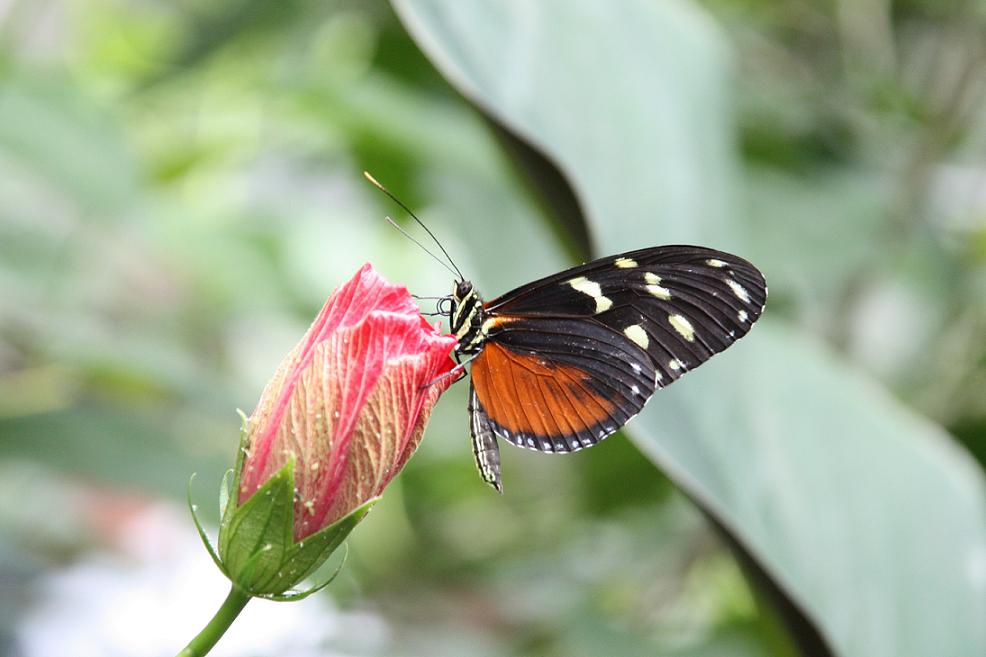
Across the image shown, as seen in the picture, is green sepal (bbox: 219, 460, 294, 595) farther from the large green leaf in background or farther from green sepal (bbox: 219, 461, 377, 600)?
the large green leaf in background

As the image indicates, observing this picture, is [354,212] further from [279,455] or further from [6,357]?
[279,455]

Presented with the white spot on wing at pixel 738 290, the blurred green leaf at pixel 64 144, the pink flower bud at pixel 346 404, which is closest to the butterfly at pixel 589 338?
the white spot on wing at pixel 738 290

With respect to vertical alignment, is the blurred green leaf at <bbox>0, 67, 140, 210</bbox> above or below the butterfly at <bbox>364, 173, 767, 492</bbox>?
above

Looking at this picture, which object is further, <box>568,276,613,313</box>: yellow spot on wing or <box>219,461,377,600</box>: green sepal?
<box>568,276,613,313</box>: yellow spot on wing

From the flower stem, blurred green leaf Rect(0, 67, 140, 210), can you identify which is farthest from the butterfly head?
blurred green leaf Rect(0, 67, 140, 210)

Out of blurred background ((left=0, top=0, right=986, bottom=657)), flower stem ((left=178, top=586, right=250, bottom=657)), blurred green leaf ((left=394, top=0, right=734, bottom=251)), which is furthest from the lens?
blurred background ((left=0, top=0, right=986, bottom=657))

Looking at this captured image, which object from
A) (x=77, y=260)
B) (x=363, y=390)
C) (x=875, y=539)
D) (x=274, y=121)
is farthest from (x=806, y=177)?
(x=363, y=390)

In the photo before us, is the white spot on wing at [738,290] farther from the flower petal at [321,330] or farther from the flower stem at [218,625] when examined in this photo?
the flower stem at [218,625]

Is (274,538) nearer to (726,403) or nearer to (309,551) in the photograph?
(309,551)
